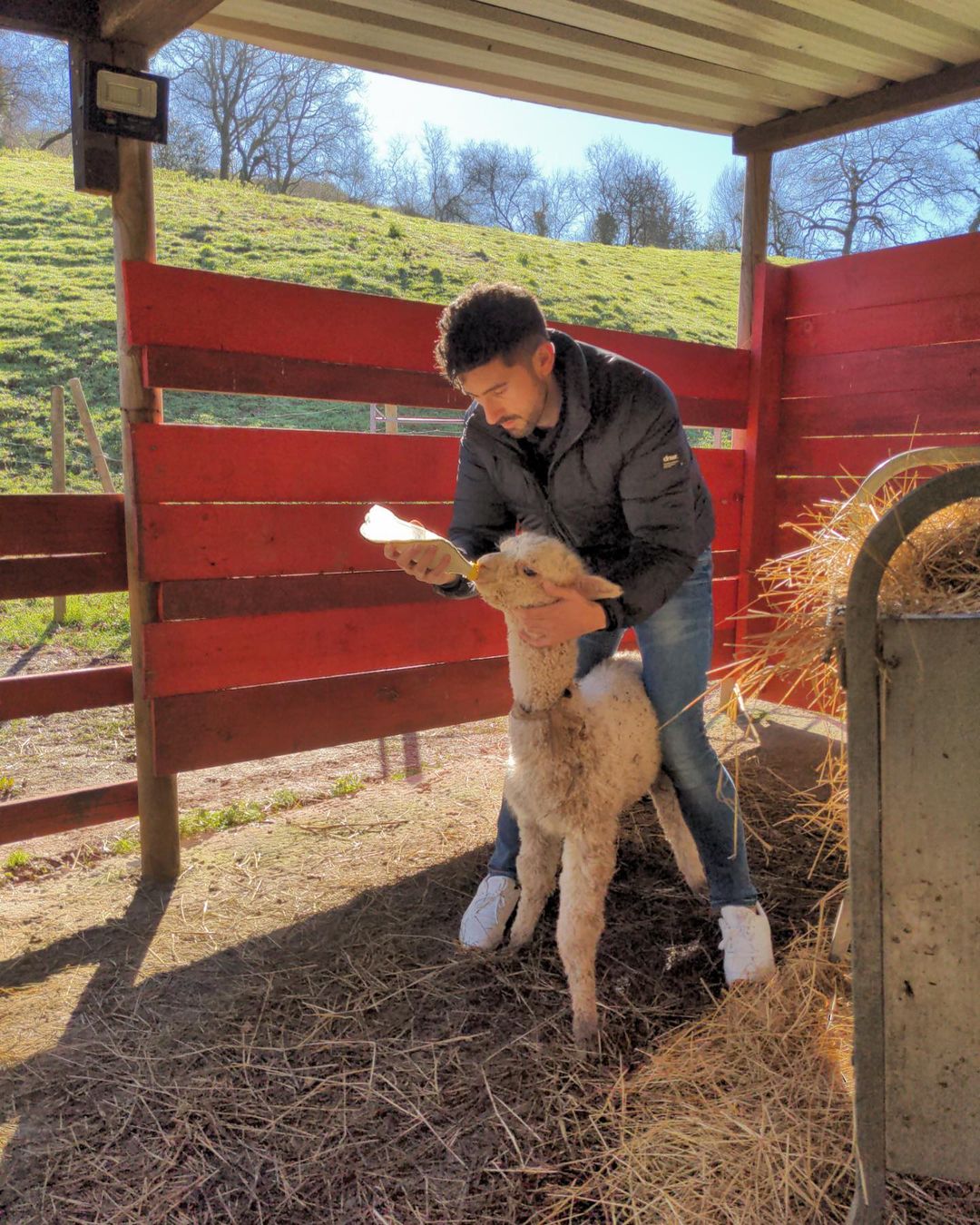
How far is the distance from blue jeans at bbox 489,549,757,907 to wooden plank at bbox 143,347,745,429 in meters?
1.73

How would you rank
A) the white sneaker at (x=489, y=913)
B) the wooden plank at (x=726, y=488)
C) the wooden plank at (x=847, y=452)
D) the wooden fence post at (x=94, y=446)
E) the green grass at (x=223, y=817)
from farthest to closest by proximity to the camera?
the wooden fence post at (x=94, y=446)
the wooden plank at (x=726, y=488)
the wooden plank at (x=847, y=452)
the green grass at (x=223, y=817)
the white sneaker at (x=489, y=913)

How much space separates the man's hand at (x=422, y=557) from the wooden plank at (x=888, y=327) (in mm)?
3889

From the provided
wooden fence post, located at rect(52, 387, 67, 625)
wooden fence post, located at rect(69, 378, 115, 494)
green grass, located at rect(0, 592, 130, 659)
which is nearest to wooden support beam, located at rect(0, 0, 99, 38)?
wooden fence post, located at rect(69, 378, 115, 494)

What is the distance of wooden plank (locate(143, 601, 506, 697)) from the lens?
3691 mm

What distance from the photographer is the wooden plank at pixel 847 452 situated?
5.08m

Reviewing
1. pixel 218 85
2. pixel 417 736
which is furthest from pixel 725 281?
pixel 417 736

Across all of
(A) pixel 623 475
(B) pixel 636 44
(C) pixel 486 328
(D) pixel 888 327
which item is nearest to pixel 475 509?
(A) pixel 623 475

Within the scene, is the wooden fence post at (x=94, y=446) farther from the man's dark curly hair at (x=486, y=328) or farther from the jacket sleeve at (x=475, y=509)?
the man's dark curly hair at (x=486, y=328)

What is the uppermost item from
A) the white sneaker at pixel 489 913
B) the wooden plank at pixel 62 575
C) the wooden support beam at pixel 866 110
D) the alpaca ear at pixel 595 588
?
the wooden support beam at pixel 866 110

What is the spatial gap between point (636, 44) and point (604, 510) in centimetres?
297

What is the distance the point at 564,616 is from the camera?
2465 millimetres

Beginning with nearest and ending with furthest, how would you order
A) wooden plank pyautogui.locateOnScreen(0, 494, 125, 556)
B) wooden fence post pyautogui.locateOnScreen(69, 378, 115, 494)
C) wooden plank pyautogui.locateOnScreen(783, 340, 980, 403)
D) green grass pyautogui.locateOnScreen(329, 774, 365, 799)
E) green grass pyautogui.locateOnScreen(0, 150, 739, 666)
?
1. wooden plank pyautogui.locateOnScreen(0, 494, 125, 556)
2. green grass pyautogui.locateOnScreen(329, 774, 365, 799)
3. wooden plank pyautogui.locateOnScreen(783, 340, 980, 403)
4. wooden fence post pyautogui.locateOnScreen(69, 378, 115, 494)
5. green grass pyautogui.locateOnScreen(0, 150, 739, 666)

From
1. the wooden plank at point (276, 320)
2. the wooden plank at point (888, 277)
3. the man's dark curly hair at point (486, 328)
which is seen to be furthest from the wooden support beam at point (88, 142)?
the wooden plank at point (888, 277)

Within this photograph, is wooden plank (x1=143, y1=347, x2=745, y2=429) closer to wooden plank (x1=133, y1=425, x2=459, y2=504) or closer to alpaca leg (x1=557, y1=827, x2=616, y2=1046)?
wooden plank (x1=133, y1=425, x2=459, y2=504)
